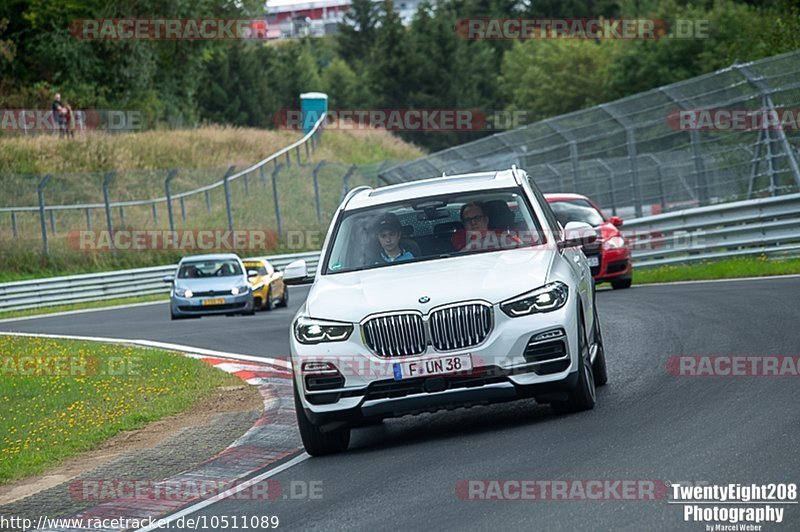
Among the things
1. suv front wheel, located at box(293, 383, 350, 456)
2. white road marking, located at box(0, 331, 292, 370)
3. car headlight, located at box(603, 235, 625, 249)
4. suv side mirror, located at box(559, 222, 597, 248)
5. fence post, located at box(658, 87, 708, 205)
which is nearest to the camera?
suv front wheel, located at box(293, 383, 350, 456)

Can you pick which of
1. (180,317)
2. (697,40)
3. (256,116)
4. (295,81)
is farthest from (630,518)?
(295,81)

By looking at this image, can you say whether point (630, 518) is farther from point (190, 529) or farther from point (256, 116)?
point (256, 116)

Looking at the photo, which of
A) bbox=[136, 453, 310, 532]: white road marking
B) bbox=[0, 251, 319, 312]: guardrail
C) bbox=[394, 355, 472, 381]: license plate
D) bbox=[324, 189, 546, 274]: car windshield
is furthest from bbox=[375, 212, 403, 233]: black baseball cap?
bbox=[0, 251, 319, 312]: guardrail

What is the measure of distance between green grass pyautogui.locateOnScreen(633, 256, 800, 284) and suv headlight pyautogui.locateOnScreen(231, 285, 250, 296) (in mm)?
7718

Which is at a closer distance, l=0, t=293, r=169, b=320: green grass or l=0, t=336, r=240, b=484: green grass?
l=0, t=336, r=240, b=484: green grass

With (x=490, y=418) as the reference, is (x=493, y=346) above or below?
above

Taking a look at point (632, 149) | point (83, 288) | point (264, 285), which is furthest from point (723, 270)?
point (83, 288)

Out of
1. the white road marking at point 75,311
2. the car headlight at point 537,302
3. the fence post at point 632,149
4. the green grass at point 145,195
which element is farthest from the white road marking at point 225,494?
the green grass at point 145,195

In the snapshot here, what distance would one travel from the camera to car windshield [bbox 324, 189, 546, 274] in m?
10.2

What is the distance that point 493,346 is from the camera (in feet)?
29.4

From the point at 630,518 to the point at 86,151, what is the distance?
4689cm

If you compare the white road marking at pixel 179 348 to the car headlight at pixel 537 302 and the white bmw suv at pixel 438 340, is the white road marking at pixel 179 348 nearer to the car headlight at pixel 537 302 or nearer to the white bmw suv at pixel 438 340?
the white bmw suv at pixel 438 340

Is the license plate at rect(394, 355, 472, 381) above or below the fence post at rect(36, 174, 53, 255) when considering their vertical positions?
above

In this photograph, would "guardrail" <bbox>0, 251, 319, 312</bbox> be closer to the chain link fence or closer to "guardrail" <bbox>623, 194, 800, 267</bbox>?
the chain link fence
